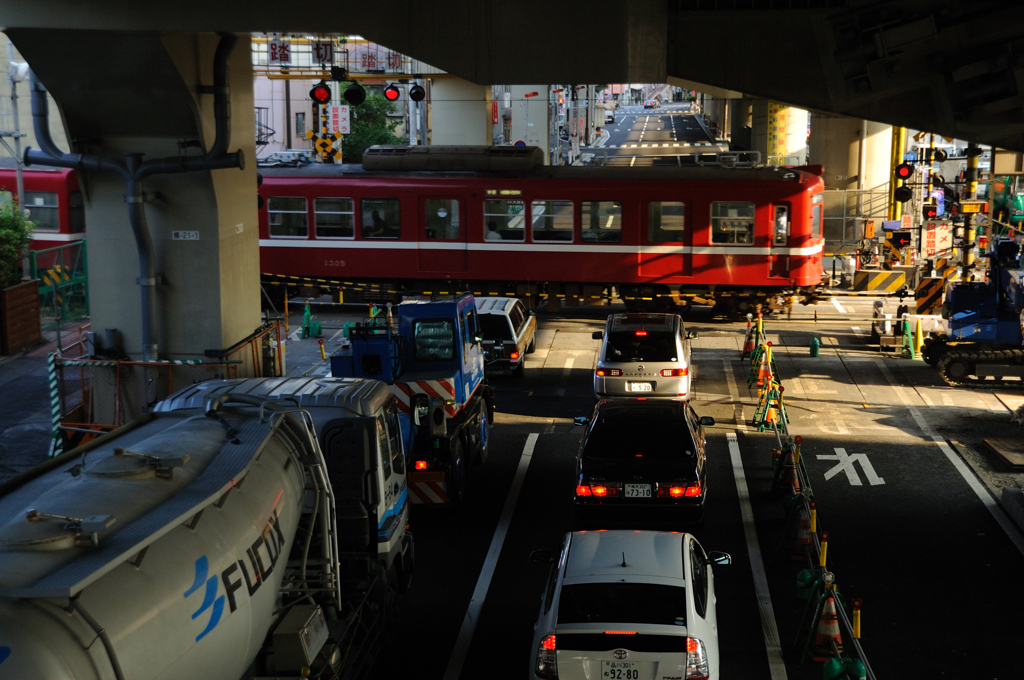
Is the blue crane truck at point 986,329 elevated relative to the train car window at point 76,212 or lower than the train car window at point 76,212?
lower

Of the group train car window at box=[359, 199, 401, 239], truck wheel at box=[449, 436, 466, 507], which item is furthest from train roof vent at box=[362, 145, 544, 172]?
truck wheel at box=[449, 436, 466, 507]

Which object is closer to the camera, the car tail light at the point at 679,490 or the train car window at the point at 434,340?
the car tail light at the point at 679,490

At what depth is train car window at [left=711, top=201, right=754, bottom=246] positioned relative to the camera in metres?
26.4

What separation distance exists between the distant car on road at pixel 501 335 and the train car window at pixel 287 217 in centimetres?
776

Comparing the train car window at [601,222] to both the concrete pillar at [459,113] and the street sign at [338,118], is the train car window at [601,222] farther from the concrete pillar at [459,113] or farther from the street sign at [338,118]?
the street sign at [338,118]

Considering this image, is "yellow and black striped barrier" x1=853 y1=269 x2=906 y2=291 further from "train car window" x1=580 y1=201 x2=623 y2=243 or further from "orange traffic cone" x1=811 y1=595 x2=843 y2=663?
"orange traffic cone" x1=811 y1=595 x2=843 y2=663

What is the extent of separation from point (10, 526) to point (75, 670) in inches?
40.9

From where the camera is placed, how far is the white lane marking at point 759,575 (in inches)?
415

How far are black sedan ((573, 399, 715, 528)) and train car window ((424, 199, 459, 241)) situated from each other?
1451 cm

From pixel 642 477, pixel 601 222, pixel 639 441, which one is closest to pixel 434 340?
pixel 639 441

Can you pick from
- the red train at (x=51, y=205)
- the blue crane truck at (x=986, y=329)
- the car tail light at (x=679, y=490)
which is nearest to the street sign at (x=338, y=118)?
the red train at (x=51, y=205)

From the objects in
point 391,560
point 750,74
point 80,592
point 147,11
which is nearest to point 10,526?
point 80,592

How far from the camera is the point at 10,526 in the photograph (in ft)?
19.9

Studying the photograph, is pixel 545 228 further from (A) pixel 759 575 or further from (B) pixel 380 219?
(A) pixel 759 575
